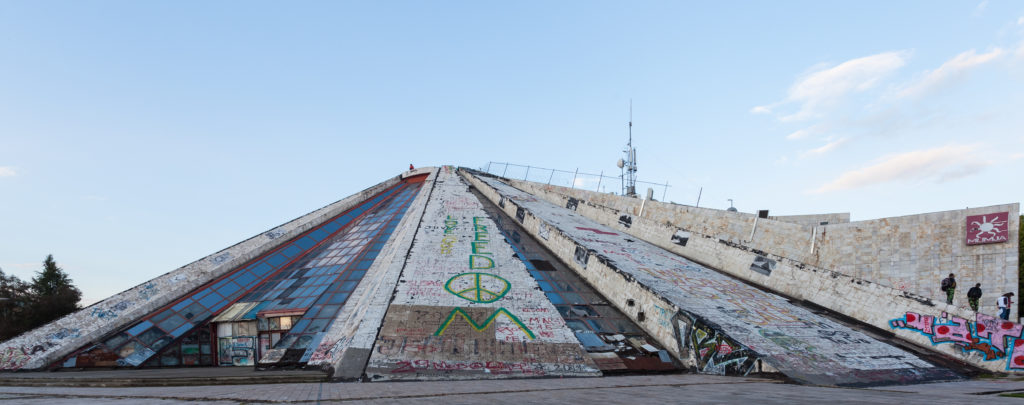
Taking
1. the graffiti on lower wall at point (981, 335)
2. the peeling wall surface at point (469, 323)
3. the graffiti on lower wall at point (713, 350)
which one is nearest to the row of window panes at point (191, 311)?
the peeling wall surface at point (469, 323)

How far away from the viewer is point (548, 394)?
9406 mm

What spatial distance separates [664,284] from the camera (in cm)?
1761

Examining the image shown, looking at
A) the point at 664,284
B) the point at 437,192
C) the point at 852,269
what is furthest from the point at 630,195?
the point at 664,284

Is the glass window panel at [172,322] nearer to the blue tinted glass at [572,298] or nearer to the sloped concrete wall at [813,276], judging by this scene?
the blue tinted glass at [572,298]

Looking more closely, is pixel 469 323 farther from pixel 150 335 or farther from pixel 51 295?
pixel 51 295

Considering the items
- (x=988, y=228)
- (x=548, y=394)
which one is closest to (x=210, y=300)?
(x=548, y=394)

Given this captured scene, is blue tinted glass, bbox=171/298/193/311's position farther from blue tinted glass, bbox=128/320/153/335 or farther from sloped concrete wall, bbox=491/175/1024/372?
sloped concrete wall, bbox=491/175/1024/372

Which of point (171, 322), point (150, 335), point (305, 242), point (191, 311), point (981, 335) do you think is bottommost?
point (150, 335)

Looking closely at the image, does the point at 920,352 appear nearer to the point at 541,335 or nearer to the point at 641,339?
the point at 641,339

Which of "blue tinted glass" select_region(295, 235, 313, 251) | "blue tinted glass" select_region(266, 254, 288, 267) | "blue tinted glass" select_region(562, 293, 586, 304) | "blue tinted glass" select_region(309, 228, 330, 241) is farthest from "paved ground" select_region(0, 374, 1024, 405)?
"blue tinted glass" select_region(309, 228, 330, 241)

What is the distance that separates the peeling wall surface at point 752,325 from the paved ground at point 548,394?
6.04 ft

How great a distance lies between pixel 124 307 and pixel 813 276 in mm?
24768

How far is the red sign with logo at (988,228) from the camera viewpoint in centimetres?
1734

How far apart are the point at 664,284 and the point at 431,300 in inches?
303
